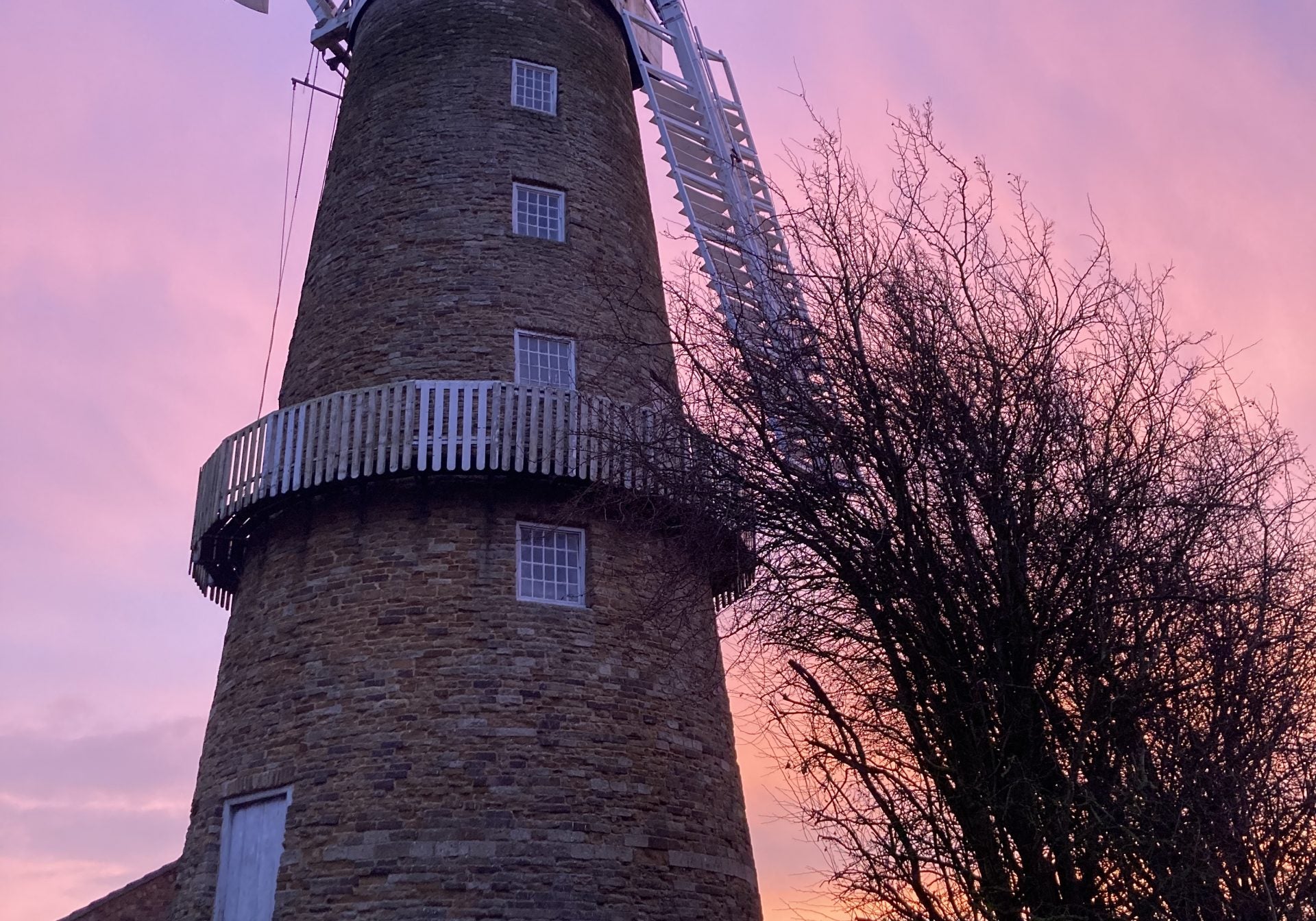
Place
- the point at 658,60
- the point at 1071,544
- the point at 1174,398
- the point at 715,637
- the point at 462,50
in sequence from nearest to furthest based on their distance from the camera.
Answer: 1. the point at 1071,544
2. the point at 1174,398
3. the point at 715,637
4. the point at 462,50
5. the point at 658,60

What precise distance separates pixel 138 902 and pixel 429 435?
8.36 m

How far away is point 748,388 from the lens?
8.48m

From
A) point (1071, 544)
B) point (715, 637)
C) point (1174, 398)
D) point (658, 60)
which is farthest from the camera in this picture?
point (658, 60)

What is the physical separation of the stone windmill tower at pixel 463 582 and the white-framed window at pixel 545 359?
0.13ft

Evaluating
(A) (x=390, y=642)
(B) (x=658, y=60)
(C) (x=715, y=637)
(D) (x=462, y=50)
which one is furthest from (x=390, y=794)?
(B) (x=658, y=60)

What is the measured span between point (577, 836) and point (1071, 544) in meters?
6.51

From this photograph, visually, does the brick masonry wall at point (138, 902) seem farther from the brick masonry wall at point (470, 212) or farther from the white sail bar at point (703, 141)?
the white sail bar at point (703, 141)

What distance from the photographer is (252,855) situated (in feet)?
42.7

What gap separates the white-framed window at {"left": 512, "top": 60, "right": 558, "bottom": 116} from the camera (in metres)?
17.1

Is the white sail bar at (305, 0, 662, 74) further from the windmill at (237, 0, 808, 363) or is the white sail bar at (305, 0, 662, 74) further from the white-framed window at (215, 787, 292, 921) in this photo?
the white-framed window at (215, 787, 292, 921)

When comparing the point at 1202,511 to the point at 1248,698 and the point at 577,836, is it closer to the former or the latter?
the point at 1248,698

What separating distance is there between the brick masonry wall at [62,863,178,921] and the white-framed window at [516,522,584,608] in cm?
710

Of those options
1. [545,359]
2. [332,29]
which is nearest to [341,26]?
[332,29]

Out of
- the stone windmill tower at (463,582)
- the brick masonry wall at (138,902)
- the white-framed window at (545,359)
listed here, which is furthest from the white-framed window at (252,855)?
the white-framed window at (545,359)
